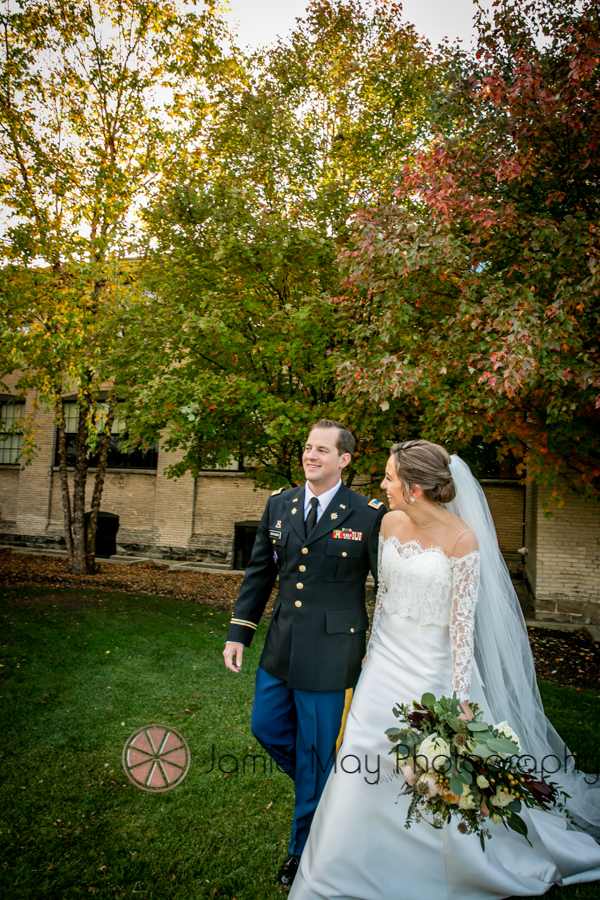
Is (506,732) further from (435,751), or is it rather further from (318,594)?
(318,594)

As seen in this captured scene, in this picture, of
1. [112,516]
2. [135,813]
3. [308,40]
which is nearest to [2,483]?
[112,516]

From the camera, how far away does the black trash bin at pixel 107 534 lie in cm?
1688

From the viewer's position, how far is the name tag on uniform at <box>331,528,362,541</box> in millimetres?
3090

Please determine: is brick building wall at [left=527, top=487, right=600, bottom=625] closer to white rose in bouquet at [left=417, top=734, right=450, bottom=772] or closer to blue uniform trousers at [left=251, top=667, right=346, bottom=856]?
blue uniform trousers at [left=251, top=667, right=346, bottom=856]

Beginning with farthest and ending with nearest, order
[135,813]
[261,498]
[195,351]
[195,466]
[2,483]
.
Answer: [2,483] < [261,498] < [195,466] < [195,351] < [135,813]

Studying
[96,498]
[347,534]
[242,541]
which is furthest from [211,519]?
[347,534]

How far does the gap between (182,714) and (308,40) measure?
42.5 ft

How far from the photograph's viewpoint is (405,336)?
6.58 metres

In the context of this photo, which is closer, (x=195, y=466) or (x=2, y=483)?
(x=195, y=466)

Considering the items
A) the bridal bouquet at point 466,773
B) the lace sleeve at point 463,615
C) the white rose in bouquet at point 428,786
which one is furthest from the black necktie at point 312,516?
the white rose in bouquet at point 428,786

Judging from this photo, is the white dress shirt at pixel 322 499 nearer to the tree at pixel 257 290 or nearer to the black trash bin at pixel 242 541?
the tree at pixel 257 290

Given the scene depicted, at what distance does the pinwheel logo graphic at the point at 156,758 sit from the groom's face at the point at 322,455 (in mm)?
2609

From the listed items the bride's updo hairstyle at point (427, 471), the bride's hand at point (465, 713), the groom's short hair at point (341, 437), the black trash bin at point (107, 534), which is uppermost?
the groom's short hair at point (341, 437)

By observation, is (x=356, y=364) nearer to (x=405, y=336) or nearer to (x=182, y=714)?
(x=405, y=336)
